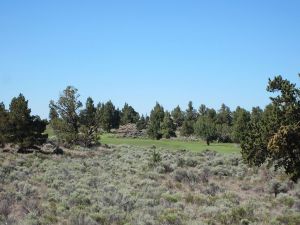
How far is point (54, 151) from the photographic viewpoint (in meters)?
43.8

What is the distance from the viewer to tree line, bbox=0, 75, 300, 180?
659 inches

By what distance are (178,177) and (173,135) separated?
72233mm

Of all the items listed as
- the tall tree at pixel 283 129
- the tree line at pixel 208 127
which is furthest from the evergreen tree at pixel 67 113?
the tall tree at pixel 283 129

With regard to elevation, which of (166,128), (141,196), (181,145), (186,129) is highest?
(166,128)

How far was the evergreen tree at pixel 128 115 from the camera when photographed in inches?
5231

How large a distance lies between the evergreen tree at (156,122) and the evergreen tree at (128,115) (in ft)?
88.1

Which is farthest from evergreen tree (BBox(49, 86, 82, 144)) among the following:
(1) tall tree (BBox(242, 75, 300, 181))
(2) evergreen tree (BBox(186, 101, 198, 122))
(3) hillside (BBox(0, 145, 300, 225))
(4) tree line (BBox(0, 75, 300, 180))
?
(2) evergreen tree (BBox(186, 101, 198, 122))

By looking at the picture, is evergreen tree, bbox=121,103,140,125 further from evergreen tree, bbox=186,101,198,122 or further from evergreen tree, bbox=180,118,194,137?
evergreen tree, bbox=180,118,194,137

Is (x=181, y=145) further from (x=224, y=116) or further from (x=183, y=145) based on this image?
(x=224, y=116)

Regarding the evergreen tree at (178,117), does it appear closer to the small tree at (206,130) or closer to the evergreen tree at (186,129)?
the evergreen tree at (186,129)

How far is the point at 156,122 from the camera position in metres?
96.0

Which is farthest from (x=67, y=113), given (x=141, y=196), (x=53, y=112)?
(x=141, y=196)

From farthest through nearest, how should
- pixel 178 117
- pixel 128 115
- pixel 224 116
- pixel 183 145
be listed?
pixel 128 115, pixel 178 117, pixel 224 116, pixel 183 145

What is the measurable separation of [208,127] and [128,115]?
5539 centimetres
